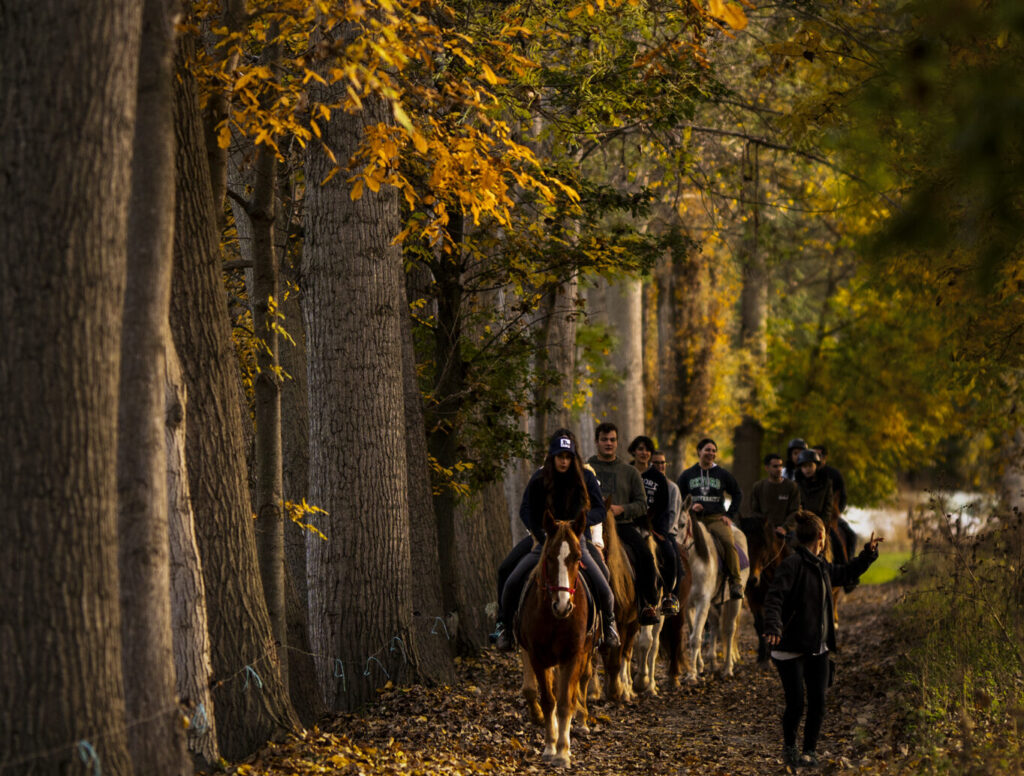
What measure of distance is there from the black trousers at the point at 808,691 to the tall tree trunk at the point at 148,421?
17.9 feet

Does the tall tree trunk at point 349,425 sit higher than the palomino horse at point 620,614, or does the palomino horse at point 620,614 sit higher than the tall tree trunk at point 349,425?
the tall tree trunk at point 349,425

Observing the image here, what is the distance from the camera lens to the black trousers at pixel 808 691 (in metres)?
10.5

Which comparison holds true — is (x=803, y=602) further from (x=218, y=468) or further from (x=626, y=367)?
(x=626, y=367)

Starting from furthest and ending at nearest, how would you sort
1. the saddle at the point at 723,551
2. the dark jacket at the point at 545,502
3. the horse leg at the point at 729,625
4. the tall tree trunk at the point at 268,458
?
the horse leg at the point at 729,625 < the saddle at the point at 723,551 < the dark jacket at the point at 545,502 < the tall tree trunk at the point at 268,458

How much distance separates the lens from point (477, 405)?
17.1 meters

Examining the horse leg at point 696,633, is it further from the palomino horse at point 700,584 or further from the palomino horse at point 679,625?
the palomino horse at point 679,625

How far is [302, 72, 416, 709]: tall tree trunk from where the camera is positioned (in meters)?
11.9

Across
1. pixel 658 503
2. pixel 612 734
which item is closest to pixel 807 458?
pixel 658 503

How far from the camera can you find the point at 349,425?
1191 centimetres

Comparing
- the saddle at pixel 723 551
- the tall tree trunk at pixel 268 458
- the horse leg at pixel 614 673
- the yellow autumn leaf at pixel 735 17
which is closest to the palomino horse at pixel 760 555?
the saddle at pixel 723 551

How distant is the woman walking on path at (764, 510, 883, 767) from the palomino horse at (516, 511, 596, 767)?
5.67ft

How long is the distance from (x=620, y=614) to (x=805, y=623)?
3.42m

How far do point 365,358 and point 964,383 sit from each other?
8597 mm

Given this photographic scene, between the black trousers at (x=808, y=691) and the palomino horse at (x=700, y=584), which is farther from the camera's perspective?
the palomino horse at (x=700, y=584)
